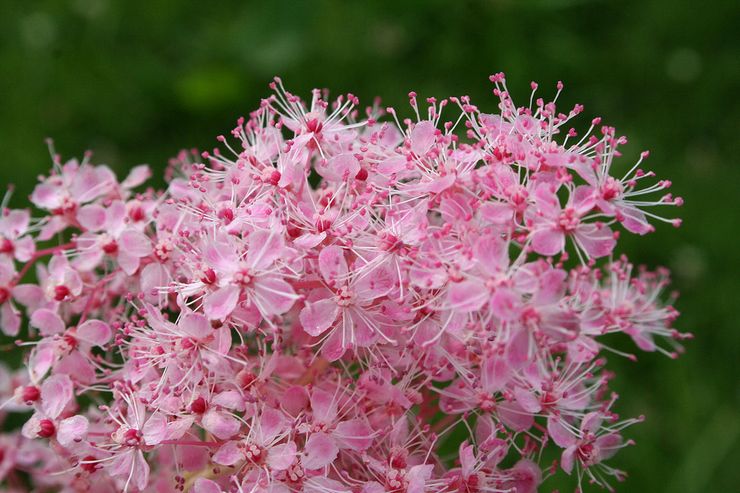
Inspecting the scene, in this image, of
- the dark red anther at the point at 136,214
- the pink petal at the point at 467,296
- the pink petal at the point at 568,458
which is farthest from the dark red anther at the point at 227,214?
the pink petal at the point at 568,458

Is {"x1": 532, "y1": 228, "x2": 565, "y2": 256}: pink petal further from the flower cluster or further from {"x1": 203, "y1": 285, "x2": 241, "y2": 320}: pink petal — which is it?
{"x1": 203, "y1": 285, "x2": 241, "y2": 320}: pink petal

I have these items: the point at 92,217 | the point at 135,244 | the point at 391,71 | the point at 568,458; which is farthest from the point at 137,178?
the point at 391,71

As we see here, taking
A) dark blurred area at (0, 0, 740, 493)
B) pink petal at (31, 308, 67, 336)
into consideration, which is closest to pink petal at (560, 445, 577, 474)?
pink petal at (31, 308, 67, 336)

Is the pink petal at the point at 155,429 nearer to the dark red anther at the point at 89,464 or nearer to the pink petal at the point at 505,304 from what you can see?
Result: the dark red anther at the point at 89,464

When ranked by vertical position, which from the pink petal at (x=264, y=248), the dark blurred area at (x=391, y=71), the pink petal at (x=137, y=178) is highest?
the dark blurred area at (x=391, y=71)

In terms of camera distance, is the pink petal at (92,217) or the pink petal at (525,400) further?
the pink petal at (92,217)

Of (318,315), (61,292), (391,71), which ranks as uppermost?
(391,71)

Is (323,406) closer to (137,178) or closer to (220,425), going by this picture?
(220,425)

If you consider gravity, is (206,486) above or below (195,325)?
below
